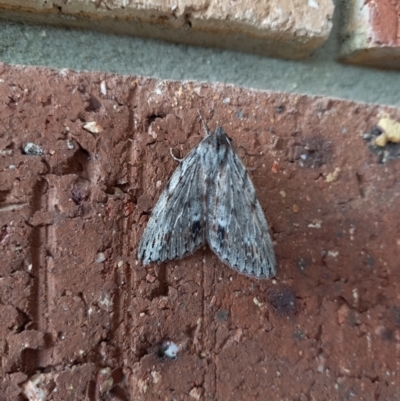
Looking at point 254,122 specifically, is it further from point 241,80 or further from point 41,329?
point 41,329

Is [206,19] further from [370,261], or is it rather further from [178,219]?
[370,261]

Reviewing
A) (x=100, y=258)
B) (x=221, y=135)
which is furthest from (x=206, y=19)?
(x=100, y=258)

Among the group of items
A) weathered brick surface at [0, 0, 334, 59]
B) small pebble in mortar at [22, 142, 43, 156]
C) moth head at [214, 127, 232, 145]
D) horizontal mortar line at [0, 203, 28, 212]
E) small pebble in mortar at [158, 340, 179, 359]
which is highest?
weathered brick surface at [0, 0, 334, 59]

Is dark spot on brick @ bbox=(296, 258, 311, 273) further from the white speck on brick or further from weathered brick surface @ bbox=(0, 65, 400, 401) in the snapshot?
the white speck on brick

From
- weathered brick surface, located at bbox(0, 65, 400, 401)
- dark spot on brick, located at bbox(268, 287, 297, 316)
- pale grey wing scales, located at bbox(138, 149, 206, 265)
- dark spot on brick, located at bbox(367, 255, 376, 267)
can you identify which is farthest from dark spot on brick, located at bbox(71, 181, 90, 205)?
dark spot on brick, located at bbox(367, 255, 376, 267)

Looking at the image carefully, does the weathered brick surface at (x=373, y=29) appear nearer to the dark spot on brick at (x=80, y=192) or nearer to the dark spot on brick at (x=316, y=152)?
the dark spot on brick at (x=316, y=152)

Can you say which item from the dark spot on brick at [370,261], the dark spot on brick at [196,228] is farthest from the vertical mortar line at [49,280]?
the dark spot on brick at [370,261]

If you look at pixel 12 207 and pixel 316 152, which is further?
pixel 316 152

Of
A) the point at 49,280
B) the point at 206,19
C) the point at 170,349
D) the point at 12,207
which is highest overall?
the point at 206,19
